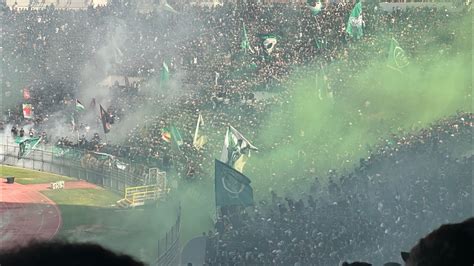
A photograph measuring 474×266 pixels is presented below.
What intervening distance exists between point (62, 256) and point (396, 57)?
971 inches

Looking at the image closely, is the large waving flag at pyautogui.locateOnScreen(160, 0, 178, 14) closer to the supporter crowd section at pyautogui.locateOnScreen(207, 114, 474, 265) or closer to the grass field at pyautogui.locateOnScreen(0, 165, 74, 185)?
the grass field at pyautogui.locateOnScreen(0, 165, 74, 185)

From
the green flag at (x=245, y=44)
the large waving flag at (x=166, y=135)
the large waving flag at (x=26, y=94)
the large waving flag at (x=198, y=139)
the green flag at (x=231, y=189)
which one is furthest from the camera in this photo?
the large waving flag at (x=26, y=94)

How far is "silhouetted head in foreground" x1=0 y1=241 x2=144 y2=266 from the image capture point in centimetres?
323

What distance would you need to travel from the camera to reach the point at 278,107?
1096 inches

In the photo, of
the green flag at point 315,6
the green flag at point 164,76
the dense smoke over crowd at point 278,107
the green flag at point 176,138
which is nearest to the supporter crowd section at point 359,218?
the dense smoke over crowd at point 278,107

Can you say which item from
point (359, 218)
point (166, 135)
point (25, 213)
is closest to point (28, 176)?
point (25, 213)

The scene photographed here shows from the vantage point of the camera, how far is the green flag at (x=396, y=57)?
26.5 metres

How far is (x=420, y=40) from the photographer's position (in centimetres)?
2909

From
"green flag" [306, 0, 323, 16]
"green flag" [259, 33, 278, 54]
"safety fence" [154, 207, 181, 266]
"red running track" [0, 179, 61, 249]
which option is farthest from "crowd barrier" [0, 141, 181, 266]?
"green flag" [306, 0, 323, 16]

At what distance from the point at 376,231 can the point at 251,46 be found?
64.2ft

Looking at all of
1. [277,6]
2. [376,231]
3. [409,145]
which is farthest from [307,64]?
[376,231]

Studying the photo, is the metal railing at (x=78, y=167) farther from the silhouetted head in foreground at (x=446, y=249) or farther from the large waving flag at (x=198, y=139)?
the silhouetted head in foreground at (x=446, y=249)

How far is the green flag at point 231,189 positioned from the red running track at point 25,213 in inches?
285

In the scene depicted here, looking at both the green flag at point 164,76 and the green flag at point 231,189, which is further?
the green flag at point 164,76
